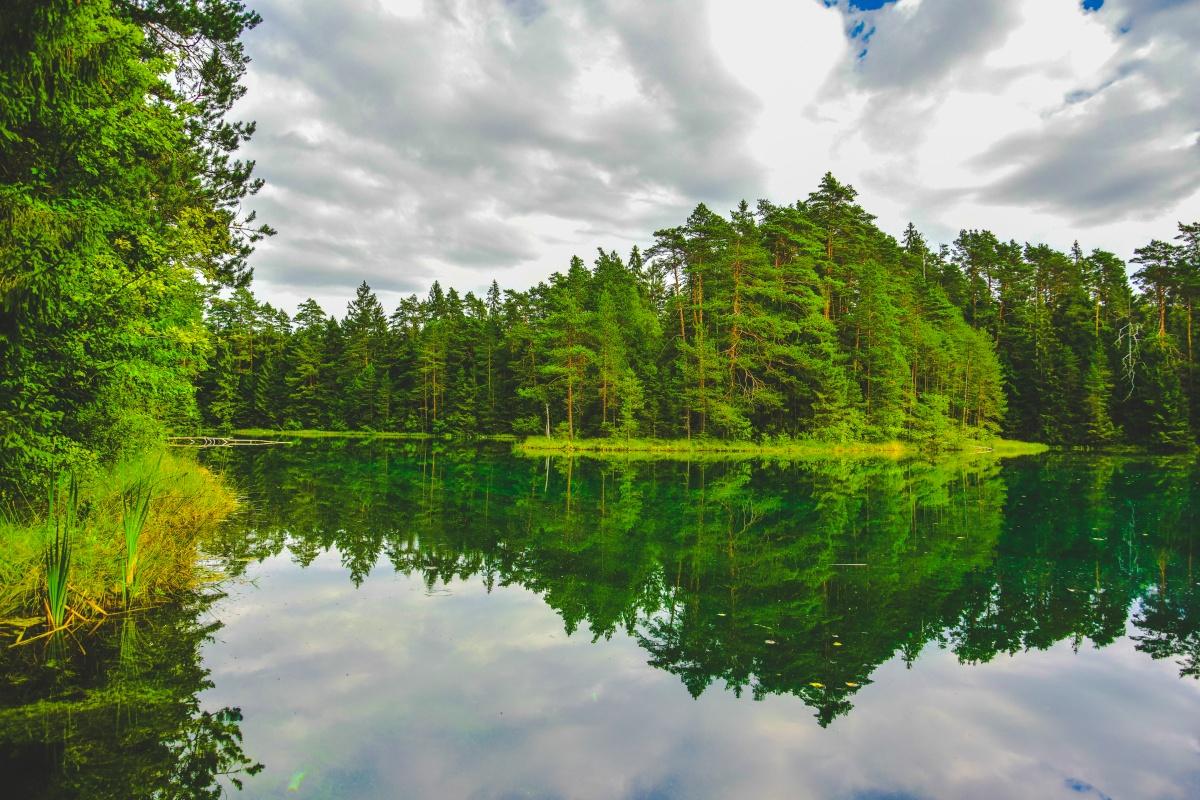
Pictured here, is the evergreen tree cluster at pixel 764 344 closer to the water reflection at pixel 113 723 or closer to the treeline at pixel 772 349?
the treeline at pixel 772 349

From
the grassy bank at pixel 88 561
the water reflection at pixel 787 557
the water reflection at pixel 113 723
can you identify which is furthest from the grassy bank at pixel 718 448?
the water reflection at pixel 113 723

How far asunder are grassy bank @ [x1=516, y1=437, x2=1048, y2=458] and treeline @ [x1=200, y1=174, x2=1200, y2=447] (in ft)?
3.19

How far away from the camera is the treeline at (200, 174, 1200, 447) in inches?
1576

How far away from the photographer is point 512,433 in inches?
2304

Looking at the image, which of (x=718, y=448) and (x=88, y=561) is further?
(x=718, y=448)

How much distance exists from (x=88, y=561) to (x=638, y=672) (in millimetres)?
6267

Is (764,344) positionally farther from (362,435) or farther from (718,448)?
(362,435)

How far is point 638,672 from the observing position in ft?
21.1

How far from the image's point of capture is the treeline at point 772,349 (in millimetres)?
40031

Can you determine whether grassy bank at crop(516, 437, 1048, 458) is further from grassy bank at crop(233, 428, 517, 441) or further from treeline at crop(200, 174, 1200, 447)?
grassy bank at crop(233, 428, 517, 441)

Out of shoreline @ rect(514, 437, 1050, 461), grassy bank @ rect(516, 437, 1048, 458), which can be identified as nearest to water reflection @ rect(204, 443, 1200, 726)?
shoreline @ rect(514, 437, 1050, 461)

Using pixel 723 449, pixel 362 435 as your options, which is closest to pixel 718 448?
pixel 723 449

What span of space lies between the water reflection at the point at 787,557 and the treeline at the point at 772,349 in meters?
16.5

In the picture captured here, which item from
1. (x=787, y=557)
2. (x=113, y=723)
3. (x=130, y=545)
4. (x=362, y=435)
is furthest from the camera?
(x=362, y=435)
